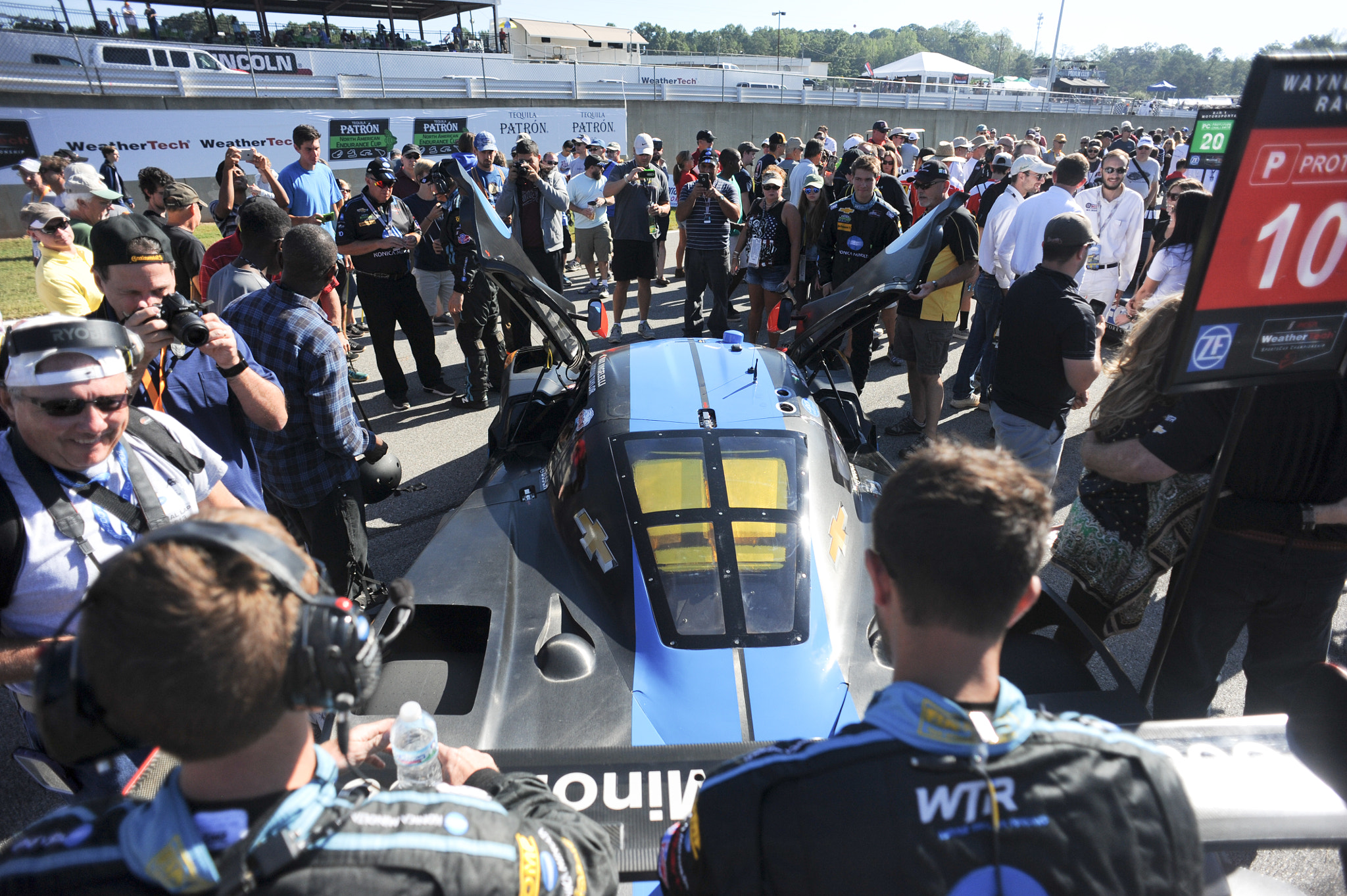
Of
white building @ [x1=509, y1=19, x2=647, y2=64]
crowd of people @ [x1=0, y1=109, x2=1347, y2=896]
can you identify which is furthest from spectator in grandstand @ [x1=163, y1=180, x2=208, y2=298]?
white building @ [x1=509, y1=19, x2=647, y2=64]

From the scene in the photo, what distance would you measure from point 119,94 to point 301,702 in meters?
18.8

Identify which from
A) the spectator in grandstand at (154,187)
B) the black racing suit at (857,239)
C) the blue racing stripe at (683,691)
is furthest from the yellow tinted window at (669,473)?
the spectator in grandstand at (154,187)

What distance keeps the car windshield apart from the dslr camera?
1489 mm

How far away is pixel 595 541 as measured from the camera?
2.82 metres

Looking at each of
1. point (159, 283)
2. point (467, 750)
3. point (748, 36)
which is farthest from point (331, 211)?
point (748, 36)

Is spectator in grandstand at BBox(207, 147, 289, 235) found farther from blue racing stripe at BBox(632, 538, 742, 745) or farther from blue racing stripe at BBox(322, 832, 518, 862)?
blue racing stripe at BBox(322, 832, 518, 862)

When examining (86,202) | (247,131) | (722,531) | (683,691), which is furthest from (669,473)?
(247,131)

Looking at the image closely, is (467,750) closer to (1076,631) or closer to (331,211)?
(1076,631)

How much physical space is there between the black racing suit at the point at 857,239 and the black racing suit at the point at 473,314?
285cm

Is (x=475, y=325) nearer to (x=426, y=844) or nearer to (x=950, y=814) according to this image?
(x=426, y=844)

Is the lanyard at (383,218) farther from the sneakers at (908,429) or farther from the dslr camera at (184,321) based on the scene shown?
the sneakers at (908,429)

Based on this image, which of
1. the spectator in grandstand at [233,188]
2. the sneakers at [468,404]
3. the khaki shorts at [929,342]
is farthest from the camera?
the spectator in grandstand at [233,188]

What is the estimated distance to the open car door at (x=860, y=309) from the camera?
400 centimetres

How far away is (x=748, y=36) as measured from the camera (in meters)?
121
